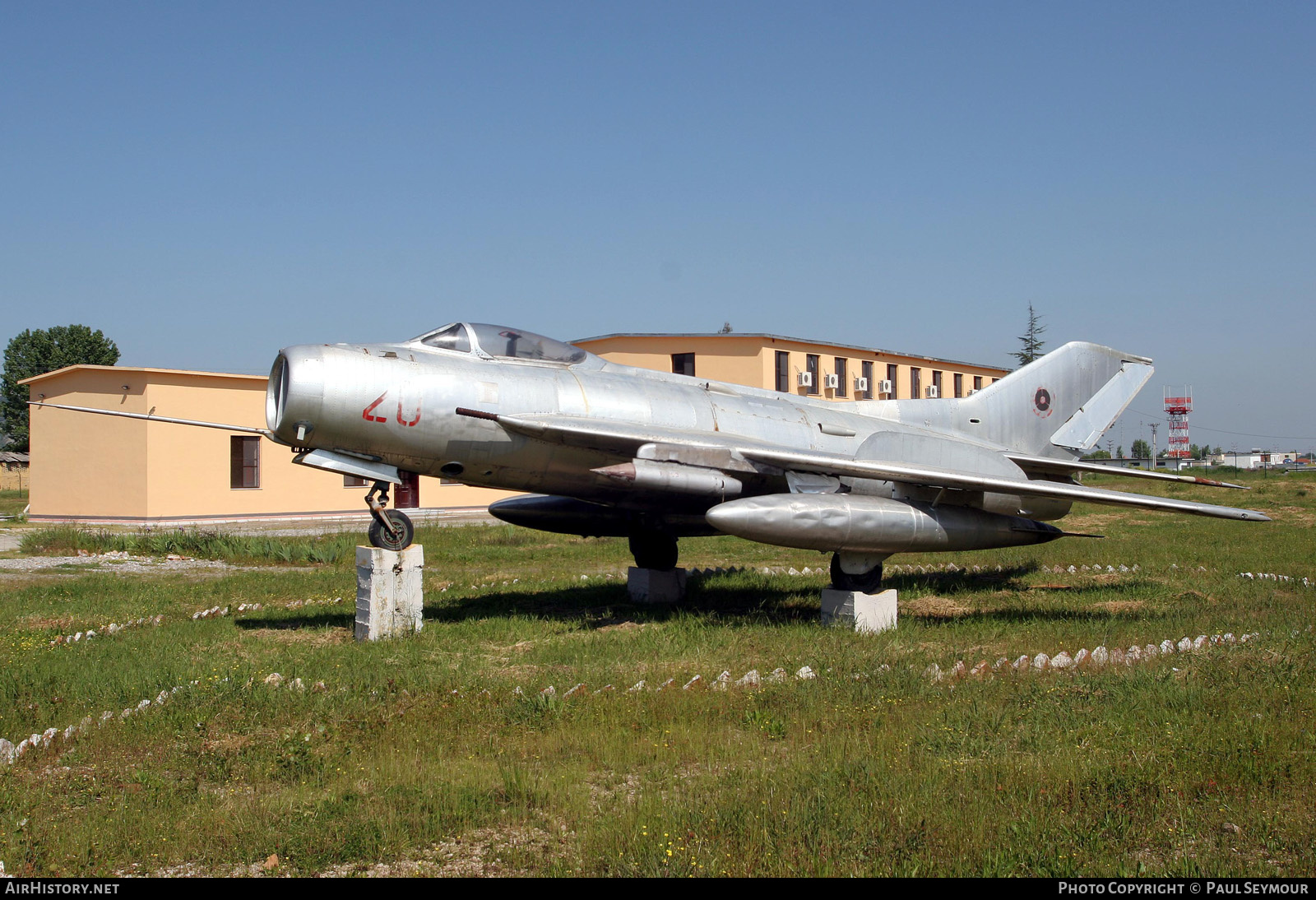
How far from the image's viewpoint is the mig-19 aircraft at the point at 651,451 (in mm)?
10242

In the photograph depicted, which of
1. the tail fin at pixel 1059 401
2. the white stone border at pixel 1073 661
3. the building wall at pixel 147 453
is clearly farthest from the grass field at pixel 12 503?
the white stone border at pixel 1073 661

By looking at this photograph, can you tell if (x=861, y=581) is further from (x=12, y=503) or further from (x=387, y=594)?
(x=12, y=503)

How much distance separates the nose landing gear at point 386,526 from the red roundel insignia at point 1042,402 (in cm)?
1013

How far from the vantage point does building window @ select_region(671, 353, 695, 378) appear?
36750 millimetres

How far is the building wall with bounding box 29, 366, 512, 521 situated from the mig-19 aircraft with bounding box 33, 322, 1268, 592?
1997 centimetres

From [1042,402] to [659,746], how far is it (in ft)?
36.8

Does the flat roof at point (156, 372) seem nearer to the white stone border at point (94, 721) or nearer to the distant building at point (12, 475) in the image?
the white stone border at point (94, 721)

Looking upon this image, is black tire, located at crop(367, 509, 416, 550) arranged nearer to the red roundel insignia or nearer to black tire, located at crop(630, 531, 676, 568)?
black tire, located at crop(630, 531, 676, 568)

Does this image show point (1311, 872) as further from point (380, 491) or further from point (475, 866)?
point (380, 491)

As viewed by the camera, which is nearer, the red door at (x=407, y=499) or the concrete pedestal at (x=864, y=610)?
the concrete pedestal at (x=864, y=610)

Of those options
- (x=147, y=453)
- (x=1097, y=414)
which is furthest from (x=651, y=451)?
(x=147, y=453)

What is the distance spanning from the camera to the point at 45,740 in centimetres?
667

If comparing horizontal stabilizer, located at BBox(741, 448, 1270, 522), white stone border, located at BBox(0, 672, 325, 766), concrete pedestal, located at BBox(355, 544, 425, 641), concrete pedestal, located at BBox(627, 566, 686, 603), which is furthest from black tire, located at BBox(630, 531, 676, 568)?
white stone border, located at BBox(0, 672, 325, 766)

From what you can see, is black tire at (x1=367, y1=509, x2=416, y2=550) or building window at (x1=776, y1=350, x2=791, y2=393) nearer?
black tire at (x1=367, y1=509, x2=416, y2=550)
